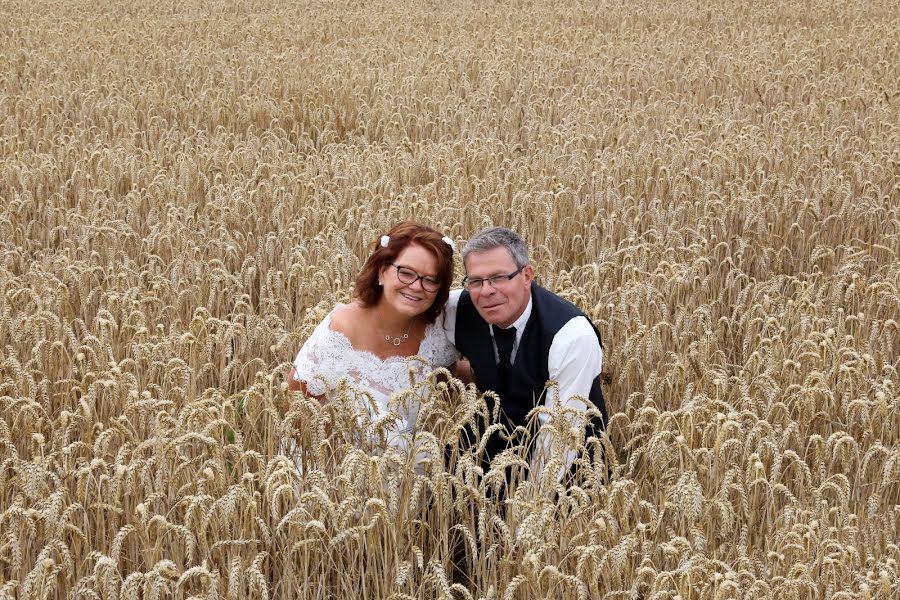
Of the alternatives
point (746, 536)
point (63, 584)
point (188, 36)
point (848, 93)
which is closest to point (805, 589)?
point (746, 536)

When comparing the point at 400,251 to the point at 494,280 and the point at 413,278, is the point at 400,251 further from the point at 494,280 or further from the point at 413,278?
the point at 494,280

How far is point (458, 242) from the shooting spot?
500cm

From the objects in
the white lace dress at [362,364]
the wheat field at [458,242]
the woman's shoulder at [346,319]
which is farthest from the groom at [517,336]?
the woman's shoulder at [346,319]

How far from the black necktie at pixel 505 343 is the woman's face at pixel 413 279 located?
0.27 m

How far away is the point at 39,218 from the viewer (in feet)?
18.9

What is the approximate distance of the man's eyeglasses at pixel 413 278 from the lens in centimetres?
325

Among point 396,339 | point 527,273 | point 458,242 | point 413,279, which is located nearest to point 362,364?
point 396,339

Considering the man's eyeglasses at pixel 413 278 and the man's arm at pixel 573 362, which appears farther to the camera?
the man's eyeglasses at pixel 413 278

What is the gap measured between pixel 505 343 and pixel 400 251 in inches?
19.5

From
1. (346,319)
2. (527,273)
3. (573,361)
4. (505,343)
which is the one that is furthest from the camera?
(346,319)

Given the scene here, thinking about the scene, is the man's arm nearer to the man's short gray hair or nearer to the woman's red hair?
the man's short gray hair

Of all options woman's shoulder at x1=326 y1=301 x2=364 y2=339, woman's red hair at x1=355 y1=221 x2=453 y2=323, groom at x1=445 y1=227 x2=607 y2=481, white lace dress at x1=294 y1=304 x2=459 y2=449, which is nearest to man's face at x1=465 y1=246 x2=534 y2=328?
groom at x1=445 y1=227 x2=607 y2=481

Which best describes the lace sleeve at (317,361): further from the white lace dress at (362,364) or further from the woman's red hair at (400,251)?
the woman's red hair at (400,251)

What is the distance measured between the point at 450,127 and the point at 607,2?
8738 mm
